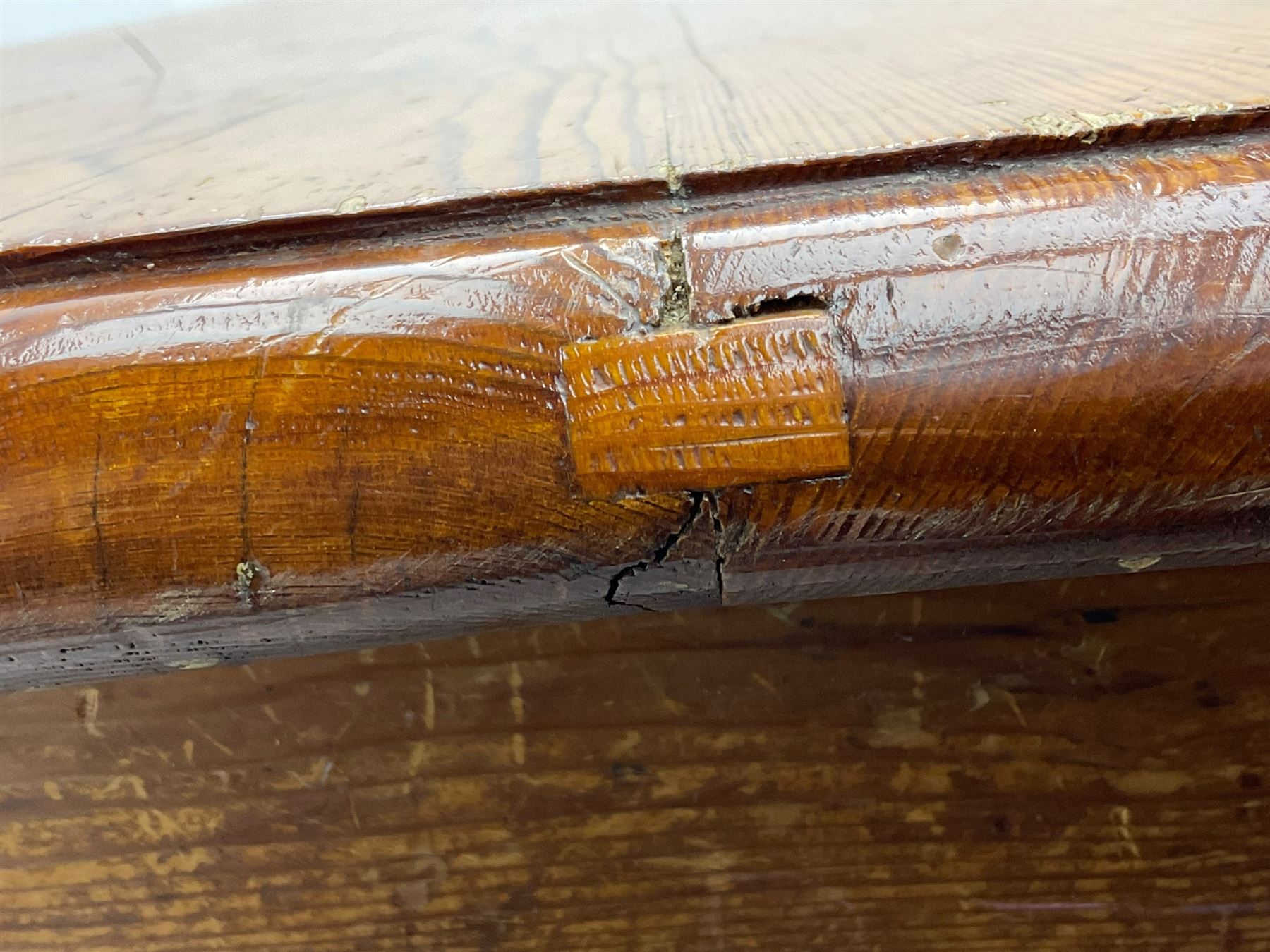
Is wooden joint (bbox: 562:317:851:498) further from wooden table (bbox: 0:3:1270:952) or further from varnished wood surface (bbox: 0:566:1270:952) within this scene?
varnished wood surface (bbox: 0:566:1270:952)

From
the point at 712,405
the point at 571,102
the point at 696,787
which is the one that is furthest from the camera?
the point at 696,787

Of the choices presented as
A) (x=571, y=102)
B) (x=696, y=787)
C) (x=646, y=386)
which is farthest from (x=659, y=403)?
(x=696, y=787)


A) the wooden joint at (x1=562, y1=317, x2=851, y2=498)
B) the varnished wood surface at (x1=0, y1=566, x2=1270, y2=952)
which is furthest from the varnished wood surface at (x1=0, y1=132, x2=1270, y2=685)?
the varnished wood surface at (x1=0, y1=566, x2=1270, y2=952)

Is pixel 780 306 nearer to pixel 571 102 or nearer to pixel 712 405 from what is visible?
pixel 712 405

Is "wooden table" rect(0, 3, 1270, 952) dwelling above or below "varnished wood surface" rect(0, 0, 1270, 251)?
below

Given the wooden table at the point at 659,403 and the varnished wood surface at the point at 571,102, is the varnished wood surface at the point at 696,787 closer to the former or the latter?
the wooden table at the point at 659,403

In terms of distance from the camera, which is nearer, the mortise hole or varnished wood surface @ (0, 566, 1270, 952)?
the mortise hole

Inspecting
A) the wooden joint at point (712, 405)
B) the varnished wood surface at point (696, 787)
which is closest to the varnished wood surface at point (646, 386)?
the wooden joint at point (712, 405)

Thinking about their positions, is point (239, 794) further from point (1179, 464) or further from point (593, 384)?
point (1179, 464)
